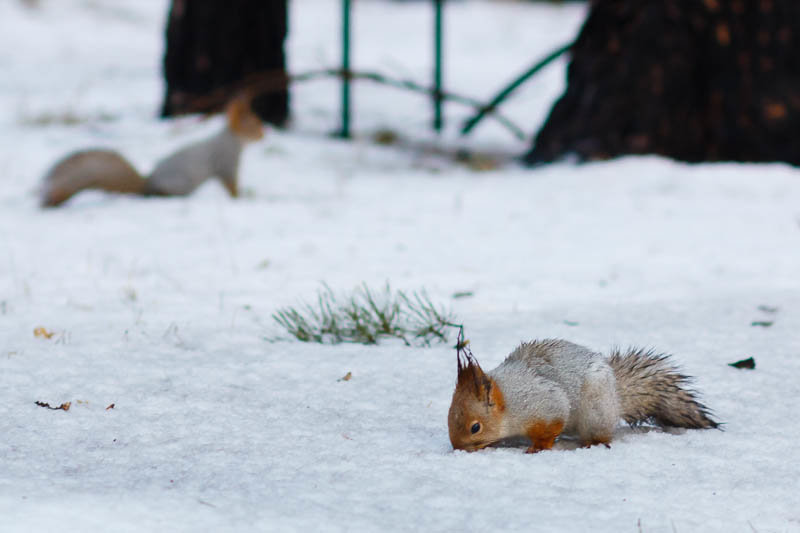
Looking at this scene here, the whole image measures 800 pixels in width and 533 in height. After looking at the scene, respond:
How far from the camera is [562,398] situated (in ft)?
7.57

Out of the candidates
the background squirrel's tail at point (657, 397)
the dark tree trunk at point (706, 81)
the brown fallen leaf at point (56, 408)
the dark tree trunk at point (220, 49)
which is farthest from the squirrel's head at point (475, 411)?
the dark tree trunk at point (220, 49)

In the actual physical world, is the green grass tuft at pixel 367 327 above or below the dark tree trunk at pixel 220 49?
below

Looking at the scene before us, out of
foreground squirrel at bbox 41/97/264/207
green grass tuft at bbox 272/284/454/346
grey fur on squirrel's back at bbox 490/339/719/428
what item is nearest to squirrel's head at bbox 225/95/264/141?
foreground squirrel at bbox 41/97/264/207

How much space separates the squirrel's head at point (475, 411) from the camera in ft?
7.26

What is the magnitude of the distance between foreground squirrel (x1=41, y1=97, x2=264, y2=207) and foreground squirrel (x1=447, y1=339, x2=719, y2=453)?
4030 millimetres

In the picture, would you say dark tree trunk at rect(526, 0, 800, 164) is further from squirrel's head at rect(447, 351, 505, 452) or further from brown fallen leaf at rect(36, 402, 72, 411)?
brown fallen leaf at rect(36, 402, 72, 411)

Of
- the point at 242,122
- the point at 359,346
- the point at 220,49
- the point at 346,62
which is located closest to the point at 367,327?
the point at 359,346

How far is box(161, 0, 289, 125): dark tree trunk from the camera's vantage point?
7.60m

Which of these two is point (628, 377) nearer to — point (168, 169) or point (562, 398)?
point (562, 398)

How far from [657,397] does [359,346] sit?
1.11m

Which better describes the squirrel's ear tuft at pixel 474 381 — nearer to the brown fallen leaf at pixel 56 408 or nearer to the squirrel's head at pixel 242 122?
the brown fallen leaf at pixel 56 408

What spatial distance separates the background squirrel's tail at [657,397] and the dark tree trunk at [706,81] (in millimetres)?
4210

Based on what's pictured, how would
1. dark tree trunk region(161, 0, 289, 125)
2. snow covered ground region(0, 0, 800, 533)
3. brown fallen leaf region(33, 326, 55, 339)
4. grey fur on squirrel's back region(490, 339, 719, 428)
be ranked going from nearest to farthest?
snow covered ground region(0, 0, 800, 533) < grey fur on squirrel's back region(490, 339, 719, 428) < brown fallen leaf region(33, 326, 55, 339) < dark tree trunk region(161, 0, 289, 125)

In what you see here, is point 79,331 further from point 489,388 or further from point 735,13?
point 735,13
